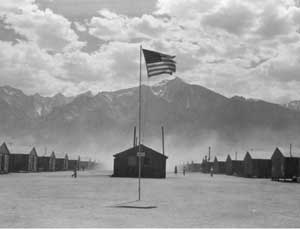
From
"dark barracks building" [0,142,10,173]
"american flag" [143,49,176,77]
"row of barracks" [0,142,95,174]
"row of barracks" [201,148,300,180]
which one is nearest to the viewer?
"american flag" [143,49,176,77]

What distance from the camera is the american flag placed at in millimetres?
26391

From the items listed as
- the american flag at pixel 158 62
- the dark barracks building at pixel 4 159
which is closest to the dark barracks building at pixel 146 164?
the dark barracks building at pixel 4 159

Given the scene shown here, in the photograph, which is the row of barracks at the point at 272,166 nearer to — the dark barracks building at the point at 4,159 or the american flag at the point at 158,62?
the dark barracks building at the point at 4,159

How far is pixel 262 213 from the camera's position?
2122 centimetres

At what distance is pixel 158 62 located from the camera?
26438 mm

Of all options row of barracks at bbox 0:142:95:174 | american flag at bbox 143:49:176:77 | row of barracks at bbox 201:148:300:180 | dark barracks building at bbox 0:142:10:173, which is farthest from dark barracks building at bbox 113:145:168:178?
american flag at bbox 143:49:176:77

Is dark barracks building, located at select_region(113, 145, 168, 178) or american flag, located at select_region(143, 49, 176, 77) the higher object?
american flag, located at select_region(143, 49, 176, 77)

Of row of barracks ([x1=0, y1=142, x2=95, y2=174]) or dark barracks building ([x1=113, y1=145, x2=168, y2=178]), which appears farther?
row of barracks ([x1=0, y1=142, x2=95, y2=174])

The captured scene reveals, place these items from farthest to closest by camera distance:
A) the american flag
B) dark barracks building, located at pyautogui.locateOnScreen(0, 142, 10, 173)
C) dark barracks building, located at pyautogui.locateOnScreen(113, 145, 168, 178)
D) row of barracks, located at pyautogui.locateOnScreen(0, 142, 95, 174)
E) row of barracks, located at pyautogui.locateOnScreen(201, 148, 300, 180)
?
row of barracks, located at pyautogui.locateOnScreen(0, 142, 95, 174) → dark barracks building, located at pyautogui.locateOnScreen(0, 142, 10, 173) → row of barracks, located at pyautogui.locateOnScreen(201, 148, 300, 180) → dark barracks building, located at pyautogui.locateOnScreen(113, 145, 168, 178) → the american flag

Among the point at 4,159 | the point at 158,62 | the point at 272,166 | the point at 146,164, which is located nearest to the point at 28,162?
the point at 4,159

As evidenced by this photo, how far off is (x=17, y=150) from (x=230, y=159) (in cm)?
4790

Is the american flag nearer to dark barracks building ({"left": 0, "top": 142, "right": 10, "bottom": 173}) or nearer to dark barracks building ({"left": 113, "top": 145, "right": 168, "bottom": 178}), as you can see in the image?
dark barracks building ({"left": 113, "top": 145, "right": 168, "bottom": 178})

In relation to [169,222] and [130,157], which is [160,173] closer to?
[130,157]

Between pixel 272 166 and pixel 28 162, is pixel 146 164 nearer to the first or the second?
pixel 272 166
